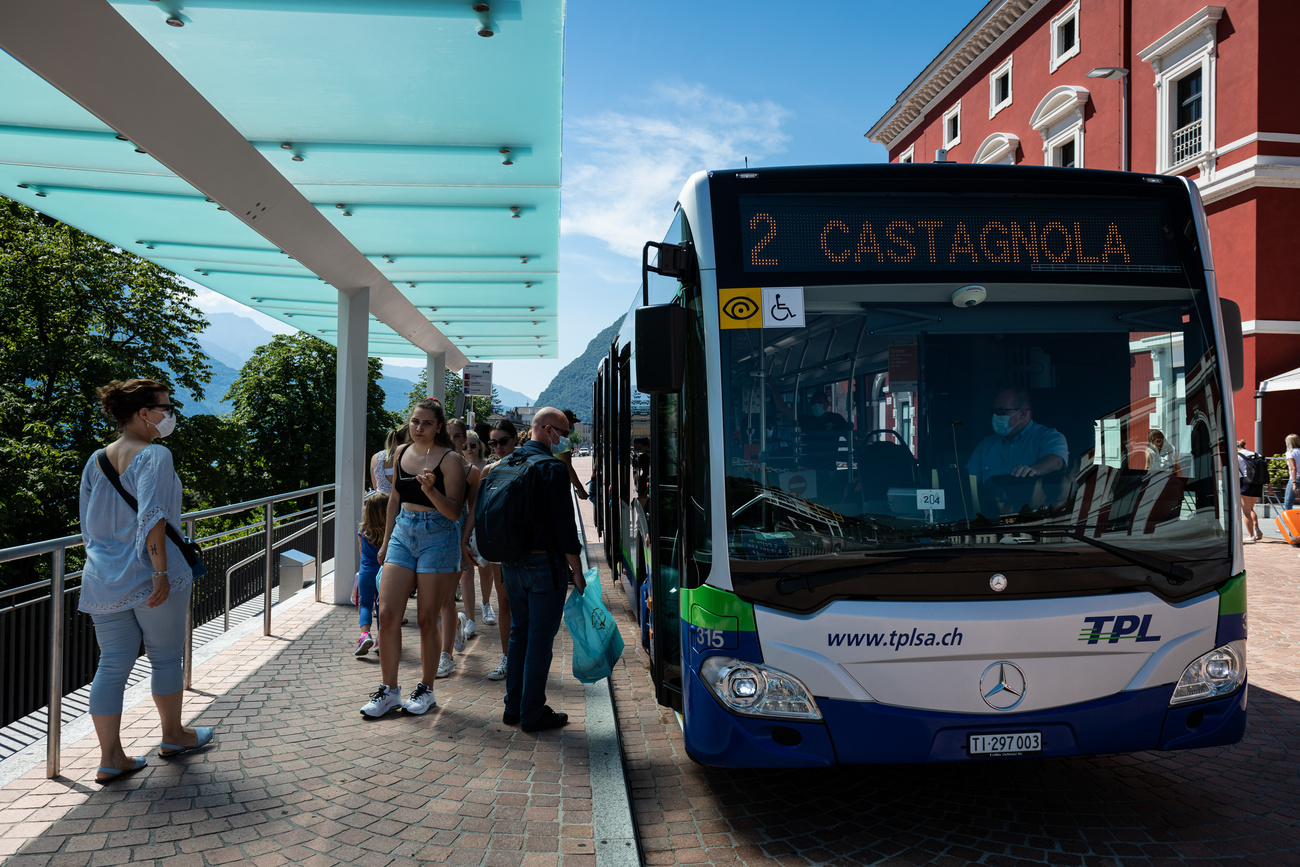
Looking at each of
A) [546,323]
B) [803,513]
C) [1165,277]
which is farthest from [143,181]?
[546,323]

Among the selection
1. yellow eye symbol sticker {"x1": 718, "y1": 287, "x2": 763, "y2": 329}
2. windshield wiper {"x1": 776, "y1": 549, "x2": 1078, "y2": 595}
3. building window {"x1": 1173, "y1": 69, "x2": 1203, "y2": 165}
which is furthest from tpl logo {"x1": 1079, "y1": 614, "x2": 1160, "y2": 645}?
building window {"x1": 1173, "y1": 69, "x2": 1203, "y2": 165}

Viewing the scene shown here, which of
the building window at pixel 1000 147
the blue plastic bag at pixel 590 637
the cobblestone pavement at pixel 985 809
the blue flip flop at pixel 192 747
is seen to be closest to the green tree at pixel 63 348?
the blue flip flop at pixel 192 747

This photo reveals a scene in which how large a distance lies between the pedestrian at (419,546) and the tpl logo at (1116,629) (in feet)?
11.2

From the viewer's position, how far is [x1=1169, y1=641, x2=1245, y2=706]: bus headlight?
11.6 ft

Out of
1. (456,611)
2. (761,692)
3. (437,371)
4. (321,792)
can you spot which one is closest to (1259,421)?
(437,371)

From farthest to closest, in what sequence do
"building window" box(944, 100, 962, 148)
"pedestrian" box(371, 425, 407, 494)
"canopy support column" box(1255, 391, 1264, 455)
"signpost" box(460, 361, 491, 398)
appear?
"building window" box(944, 100, 962, 148) < "canopy support column" box(1255, 391, 1264, 455) < "signpost" box(460, 361, 491, 398) < "pedestrian" box(371, 425, 407, 494)

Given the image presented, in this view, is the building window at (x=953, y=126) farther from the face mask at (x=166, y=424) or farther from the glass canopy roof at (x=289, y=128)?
the face mask at (x=166, y=424)

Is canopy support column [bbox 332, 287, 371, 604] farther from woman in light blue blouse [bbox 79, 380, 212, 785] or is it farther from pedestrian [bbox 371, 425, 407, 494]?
woman in light blue blouse [bbox 79, 380, 212, 785]

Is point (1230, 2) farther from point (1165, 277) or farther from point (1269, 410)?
point (1165, 277)

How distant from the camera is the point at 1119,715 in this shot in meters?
3.48

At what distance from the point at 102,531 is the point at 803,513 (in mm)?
3302

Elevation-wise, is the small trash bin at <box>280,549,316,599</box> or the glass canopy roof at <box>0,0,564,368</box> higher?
the glass canopy roof at <box>0,0,564,368</box>

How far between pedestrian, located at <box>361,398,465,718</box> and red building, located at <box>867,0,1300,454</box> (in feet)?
66.0

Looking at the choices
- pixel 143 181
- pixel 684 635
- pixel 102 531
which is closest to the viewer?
pixel 684 635
